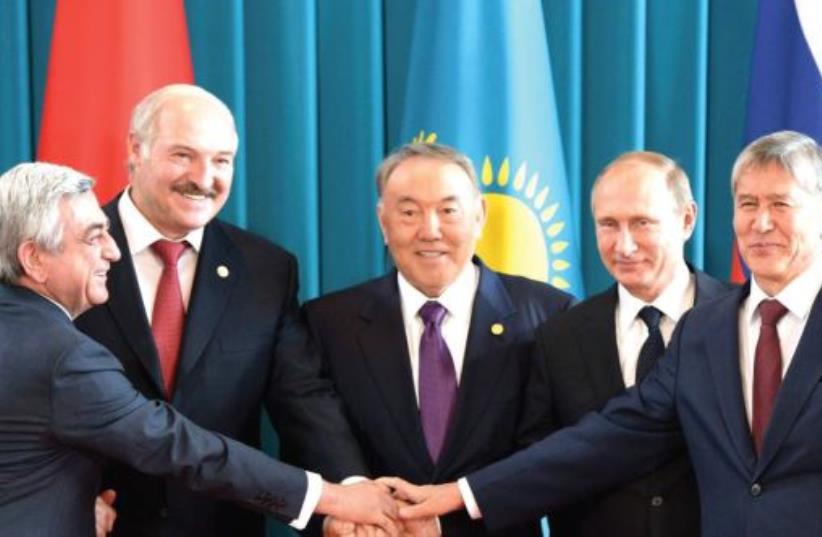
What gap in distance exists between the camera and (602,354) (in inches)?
103

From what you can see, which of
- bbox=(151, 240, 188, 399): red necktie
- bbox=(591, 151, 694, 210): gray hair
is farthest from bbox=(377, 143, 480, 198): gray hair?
bbox=(151, 240, 188, 399): red necktie

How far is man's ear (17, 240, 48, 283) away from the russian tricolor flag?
6.52 feet

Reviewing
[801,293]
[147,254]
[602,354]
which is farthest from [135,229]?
[801,293]

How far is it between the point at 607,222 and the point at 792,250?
1.68ft

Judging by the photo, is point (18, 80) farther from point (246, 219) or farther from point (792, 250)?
point (792, 250)

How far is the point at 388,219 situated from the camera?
9.13ft

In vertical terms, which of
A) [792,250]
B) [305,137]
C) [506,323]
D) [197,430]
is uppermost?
[305,137]

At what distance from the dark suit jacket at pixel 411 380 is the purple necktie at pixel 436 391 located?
3 cm

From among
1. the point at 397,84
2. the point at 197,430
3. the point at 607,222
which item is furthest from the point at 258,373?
the point at 397,84

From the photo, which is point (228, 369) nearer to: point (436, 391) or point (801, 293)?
point (436, 391)

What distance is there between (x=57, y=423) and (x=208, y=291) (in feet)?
2.04

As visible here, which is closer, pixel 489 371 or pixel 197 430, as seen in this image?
pixel 197 430

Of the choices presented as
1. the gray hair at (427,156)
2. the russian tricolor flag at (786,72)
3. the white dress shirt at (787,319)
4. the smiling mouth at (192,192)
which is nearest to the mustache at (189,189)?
the smiling mouth at (192,192)

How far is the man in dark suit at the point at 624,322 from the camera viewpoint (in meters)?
2.58
